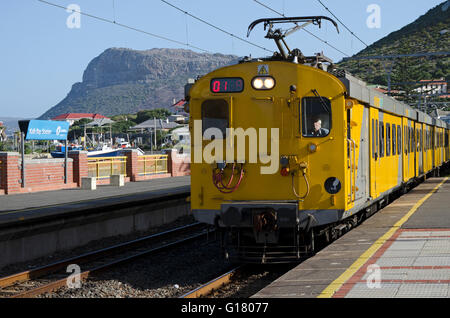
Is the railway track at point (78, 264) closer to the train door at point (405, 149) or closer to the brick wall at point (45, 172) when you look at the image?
the train door at point (405, 149)

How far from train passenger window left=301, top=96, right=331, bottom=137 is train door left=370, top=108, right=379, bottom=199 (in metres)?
2.69

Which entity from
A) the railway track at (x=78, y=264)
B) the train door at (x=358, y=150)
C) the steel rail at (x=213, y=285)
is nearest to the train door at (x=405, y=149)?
the railway track at (x=78, y=264)

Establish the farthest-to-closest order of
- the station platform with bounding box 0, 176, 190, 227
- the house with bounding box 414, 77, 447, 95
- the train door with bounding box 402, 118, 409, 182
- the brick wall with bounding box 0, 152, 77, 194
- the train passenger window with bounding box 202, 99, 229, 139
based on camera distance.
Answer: the house with bounding box 414, 77, 447, 95, the brick wall with bounding box 0, 152, 77, 194, the train door with bounding box 402, 118, 409, 182, the station platform with bounding box 0, 176, 190, 227, the train passenger window with bounding box 202, 99, 229, 139

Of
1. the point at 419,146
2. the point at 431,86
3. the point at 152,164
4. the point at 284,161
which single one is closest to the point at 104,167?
the point at 152,164

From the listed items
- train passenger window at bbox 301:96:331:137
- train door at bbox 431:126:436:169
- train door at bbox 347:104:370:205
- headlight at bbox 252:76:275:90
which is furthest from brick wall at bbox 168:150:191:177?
train passenger window at bbox 301:96:331:137

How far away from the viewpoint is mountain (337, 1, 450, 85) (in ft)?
395

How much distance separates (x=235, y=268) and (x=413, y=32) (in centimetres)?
13550

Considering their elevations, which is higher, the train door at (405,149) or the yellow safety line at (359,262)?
the train door at (405,149)

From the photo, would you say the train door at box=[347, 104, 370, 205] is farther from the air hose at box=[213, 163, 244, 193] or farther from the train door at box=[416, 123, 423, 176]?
the train door at box=[416, 123, 423, 176]

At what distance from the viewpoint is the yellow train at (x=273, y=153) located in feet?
34.8

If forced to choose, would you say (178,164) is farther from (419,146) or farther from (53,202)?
(53,202)

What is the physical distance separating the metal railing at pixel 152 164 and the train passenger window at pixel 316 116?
23.4 m

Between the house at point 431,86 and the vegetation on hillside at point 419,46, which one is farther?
the vegetation on hillside at point 419,46

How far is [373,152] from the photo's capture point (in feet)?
43.9
